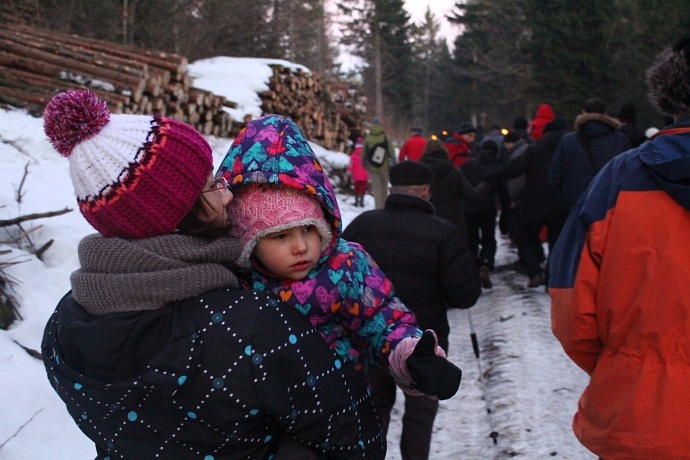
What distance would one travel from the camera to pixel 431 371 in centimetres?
166

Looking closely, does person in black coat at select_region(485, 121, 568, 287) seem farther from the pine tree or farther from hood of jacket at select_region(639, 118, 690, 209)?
the pine tree

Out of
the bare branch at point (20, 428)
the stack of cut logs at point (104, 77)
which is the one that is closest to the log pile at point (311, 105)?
the stack of cut logs at point (104, 77)

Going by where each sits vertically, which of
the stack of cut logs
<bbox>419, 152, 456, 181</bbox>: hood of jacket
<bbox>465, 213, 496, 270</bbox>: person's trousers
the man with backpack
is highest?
the stack of cut logs

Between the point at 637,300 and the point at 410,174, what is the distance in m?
2.30

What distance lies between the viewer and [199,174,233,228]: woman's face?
5.32ft

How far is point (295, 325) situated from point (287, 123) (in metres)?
0.69

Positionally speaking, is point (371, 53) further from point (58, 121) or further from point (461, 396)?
point (58, 121)

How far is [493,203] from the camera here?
28.6 ft

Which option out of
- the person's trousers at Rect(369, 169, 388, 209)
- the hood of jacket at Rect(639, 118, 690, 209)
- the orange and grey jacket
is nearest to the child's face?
the orange and grey jacket

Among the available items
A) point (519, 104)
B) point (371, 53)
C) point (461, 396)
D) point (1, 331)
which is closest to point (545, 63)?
point (519, 104)

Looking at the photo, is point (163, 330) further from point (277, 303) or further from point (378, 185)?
point (378, 185)

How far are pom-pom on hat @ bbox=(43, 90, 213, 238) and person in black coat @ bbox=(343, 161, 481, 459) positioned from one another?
2.39 meters

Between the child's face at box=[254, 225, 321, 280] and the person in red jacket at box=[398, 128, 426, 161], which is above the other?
the child's face at box=[254, 225, 321, 280]

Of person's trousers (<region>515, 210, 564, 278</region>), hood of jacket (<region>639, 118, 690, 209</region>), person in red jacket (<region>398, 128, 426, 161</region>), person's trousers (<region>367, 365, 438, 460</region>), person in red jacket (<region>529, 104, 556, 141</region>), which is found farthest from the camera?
person in red jacket (<region>398, 128, 426, 161</region>)
